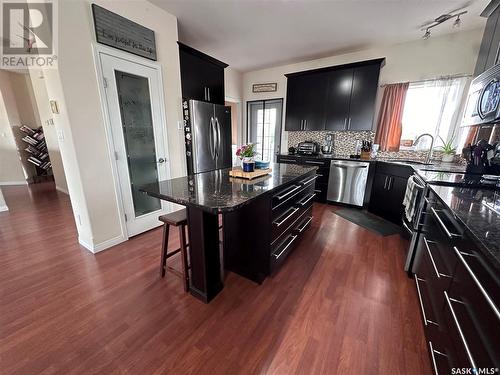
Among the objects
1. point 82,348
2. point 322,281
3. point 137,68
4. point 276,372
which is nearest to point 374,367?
point 276,372

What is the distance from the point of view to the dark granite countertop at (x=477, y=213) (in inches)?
30.0

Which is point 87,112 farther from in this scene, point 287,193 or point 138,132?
point 287,193

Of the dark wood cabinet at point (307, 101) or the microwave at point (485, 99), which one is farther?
the dark wood cabinet at point (307, 101)

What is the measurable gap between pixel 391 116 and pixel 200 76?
326 cm

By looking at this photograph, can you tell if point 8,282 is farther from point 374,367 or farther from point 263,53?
point 263,53

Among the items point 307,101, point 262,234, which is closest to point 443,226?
point 262,234

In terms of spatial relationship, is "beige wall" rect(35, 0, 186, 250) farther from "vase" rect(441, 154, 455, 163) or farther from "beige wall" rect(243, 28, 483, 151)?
"vase" rect(441, 154, 455, 163)

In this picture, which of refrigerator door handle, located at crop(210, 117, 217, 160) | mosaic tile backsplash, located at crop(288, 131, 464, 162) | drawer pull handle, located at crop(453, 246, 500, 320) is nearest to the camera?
drawer pull handle, located at crop(453, 246, 500, 320)

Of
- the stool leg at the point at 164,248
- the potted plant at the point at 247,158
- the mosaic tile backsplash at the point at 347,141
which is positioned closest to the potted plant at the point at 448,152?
the mosaic tile backsplash at the point at 347,141

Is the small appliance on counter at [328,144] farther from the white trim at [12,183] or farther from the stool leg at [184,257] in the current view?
the white trim at [12,183]

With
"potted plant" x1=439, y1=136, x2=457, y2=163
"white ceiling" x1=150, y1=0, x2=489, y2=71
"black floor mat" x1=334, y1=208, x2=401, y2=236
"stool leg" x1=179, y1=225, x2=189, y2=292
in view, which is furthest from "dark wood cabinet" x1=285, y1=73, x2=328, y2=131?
"stool leg" x1=179, y1=225, x2=189, y2=292

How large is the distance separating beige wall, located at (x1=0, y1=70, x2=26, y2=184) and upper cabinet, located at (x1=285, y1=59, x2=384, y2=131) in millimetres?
6481

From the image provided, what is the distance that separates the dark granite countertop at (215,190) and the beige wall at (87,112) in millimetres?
1021

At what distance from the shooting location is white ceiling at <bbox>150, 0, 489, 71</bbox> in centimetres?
237
